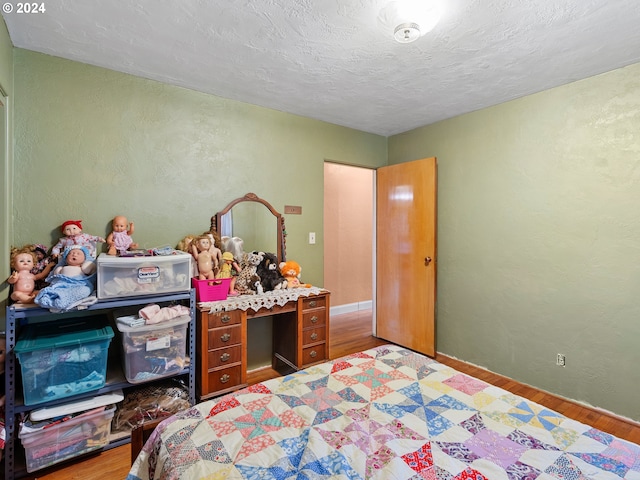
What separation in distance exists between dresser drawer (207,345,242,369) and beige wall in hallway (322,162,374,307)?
2.36m

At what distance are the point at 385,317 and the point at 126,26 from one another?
133 inches

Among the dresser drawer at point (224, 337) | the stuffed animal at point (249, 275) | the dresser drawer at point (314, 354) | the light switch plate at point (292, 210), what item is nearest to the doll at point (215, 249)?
the stuffed animal at point (249, 275)

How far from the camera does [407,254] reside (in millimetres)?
Result: 3510

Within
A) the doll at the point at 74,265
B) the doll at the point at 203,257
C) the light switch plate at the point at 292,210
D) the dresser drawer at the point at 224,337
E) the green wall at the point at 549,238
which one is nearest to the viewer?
the doll at the point at 74,265

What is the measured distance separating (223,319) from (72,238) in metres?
1.09

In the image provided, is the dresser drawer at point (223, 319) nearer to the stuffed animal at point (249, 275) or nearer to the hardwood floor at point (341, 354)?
the stuffed animal at point (249, 275)

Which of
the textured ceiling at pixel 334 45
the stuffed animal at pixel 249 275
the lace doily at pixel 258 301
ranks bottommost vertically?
the lace doily at pixel 258 301

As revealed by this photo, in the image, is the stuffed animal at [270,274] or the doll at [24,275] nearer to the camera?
the doll at [24,275]

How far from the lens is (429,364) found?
180cm

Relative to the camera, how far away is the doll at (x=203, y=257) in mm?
2480

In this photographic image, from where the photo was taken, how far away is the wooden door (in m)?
3.28

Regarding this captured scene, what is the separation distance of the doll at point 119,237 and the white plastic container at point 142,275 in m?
0.15

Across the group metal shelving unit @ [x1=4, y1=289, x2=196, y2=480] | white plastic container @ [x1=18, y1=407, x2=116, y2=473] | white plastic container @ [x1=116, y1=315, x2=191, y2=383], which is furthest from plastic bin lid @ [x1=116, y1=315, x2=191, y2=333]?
white plastic container @ [x1=18, y1=407, x2=116, y2=473]

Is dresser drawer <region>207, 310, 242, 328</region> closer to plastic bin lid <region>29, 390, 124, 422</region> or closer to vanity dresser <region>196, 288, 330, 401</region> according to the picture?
vanity dresser <region>196, 288, 330, 401</region>
